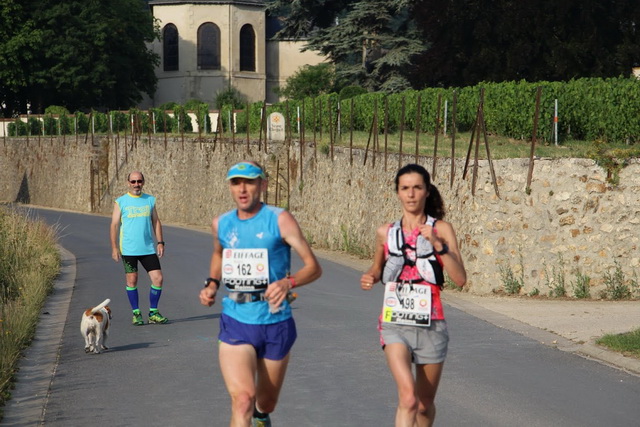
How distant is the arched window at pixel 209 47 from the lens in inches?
3386

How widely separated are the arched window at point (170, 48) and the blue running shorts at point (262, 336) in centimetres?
8059

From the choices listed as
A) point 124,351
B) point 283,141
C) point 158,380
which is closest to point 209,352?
point 124,351

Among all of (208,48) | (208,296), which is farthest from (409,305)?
(208,48)

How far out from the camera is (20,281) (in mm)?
17781

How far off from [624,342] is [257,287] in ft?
21.5

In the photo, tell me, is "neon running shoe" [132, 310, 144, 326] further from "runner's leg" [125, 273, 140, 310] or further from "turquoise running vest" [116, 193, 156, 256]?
"turquoise running vest" [116, 193, 156, 256]

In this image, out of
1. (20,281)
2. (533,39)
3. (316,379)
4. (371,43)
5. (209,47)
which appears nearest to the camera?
(316,379)

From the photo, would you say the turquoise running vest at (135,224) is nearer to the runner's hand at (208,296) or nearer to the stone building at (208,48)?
the runner's hand at (208,296)

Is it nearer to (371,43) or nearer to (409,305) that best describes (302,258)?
(409,305)

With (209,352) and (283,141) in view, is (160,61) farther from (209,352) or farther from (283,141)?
(209,352)

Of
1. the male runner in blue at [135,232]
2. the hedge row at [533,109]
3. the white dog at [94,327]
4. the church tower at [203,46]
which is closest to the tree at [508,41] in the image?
the hedge row at [533,109]

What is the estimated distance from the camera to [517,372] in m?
11.0

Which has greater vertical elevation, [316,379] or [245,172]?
[245,172]

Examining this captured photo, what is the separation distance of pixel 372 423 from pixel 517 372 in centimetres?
279
